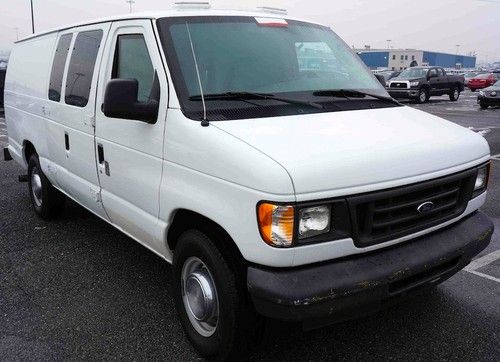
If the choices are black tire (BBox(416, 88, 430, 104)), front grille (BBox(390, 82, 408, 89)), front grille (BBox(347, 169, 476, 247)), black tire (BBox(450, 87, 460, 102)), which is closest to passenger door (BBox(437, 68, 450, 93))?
black tire (BBox(450, 87, 460, 102))

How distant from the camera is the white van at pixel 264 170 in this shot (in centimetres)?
241

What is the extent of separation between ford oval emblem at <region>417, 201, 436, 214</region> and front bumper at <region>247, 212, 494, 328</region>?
0.19 metres

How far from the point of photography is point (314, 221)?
7.97 feet

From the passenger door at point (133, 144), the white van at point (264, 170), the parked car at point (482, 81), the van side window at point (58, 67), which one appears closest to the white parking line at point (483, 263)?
the white van at point (264, 170)

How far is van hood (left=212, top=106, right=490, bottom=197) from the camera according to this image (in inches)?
94.9

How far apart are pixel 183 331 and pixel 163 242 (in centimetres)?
63

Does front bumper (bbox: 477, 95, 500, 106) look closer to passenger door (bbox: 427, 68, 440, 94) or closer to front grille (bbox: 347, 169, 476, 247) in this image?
passenger door (bbox: 427, 68, 440, 94)

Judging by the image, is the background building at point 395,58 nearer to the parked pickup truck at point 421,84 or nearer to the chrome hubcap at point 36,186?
the parked pickup truck at point 421,84

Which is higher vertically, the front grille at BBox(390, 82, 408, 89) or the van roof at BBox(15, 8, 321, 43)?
the van roof at BBox(15, 8, 321, 43)

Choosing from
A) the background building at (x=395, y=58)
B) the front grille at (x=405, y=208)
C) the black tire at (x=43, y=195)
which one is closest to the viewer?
the front grille at (x=405, y=208)

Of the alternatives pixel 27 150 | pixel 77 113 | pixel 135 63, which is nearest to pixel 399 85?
pixel 27 150

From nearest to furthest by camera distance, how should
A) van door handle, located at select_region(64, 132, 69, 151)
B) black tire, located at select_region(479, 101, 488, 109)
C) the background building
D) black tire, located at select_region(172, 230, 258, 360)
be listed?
black tire, located at select_region(172, 230, 258, 360), van door handle, located at select_region(64, 132, 69, 151), black tire, located at select_region(479, 101, 488, 109), the background building

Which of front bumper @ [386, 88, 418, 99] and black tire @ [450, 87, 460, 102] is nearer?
front bumper @ [386, 88, 418, 99]

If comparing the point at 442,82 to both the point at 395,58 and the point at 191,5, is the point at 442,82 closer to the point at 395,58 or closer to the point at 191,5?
the point at 191,5
